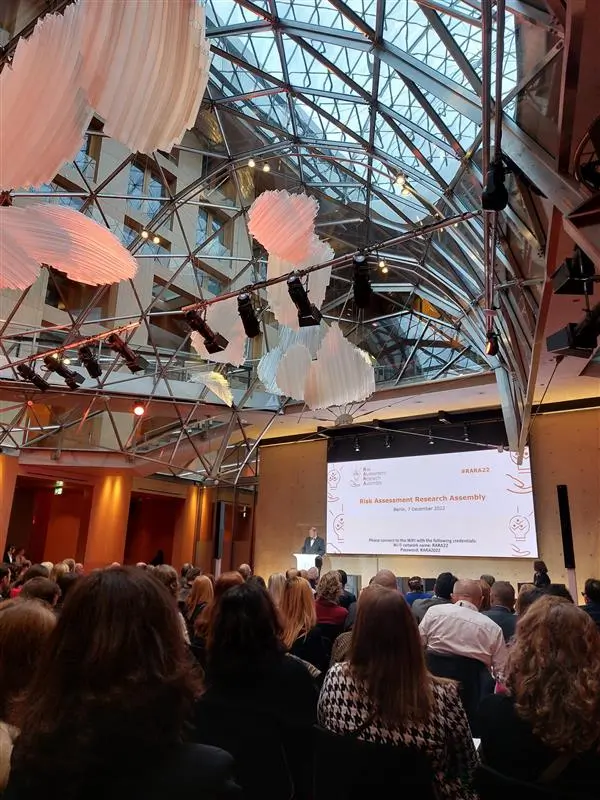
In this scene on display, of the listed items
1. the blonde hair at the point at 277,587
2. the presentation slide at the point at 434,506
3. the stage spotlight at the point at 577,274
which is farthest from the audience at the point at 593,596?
the presentation slide at the point at 434,506

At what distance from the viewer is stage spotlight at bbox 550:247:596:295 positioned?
5543mm

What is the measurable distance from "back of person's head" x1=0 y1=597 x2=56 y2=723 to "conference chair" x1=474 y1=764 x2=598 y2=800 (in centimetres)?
184

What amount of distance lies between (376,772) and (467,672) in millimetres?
2453

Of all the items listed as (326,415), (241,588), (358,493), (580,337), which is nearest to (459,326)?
(326,415)

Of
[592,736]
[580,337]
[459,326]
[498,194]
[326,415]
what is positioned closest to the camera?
[592,736]

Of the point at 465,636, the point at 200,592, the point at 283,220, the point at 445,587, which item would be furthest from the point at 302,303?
the point at 465,636

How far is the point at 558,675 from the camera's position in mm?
2404

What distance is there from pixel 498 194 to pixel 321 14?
505 cm

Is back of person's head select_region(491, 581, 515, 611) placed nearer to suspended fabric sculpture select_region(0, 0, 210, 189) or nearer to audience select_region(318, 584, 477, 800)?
audience select_region(318, 584, 477, 800)

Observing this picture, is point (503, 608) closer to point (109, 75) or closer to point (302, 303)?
point (302, 303)

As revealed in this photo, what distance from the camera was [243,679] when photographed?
9.43 feet

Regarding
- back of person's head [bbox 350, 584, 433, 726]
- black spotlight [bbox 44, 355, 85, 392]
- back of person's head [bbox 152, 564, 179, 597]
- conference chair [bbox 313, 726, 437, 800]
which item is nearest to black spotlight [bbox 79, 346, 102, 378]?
black spotlight [bbox 44, 355, 85, 392]

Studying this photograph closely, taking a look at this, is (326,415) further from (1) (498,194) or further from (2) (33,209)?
(2) (33,209)

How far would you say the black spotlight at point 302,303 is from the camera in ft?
23.6
